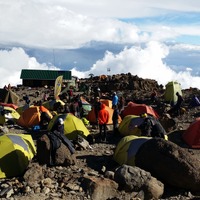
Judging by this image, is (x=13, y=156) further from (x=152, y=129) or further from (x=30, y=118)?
(x=30, y=118)

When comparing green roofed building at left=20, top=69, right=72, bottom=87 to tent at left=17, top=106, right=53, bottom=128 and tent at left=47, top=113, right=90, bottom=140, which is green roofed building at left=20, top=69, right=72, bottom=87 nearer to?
tent at left=17, top=106, right=53, bottom=128

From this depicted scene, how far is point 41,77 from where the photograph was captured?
62.3 metres

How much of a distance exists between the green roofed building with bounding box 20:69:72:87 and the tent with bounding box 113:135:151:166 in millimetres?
46286

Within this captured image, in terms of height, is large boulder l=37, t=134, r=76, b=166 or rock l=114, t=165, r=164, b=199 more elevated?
large boulder l=37, t=134, r=76, b=166

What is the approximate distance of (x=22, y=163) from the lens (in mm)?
Result: 14117

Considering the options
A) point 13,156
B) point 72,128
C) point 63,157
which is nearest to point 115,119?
point 72,128

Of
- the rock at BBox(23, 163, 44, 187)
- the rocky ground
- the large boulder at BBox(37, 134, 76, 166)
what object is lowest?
the rocky ground

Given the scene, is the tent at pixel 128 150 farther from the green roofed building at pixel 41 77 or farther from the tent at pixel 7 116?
the green roofed building at pixel 41 77

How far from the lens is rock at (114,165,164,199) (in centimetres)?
1225

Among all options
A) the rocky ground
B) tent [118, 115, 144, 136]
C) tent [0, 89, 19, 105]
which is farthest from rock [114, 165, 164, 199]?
tent [0, 89, 19, 105]

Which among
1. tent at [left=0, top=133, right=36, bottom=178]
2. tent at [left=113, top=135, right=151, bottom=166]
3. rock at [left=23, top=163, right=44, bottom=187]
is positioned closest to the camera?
rock at [left=23, top=163, right=44, bottom=187]

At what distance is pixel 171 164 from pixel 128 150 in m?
2.16

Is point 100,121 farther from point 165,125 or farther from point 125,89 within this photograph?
point 125,89

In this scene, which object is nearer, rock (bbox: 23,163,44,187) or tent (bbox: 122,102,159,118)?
rock (bbox: 23,163,44,187)
